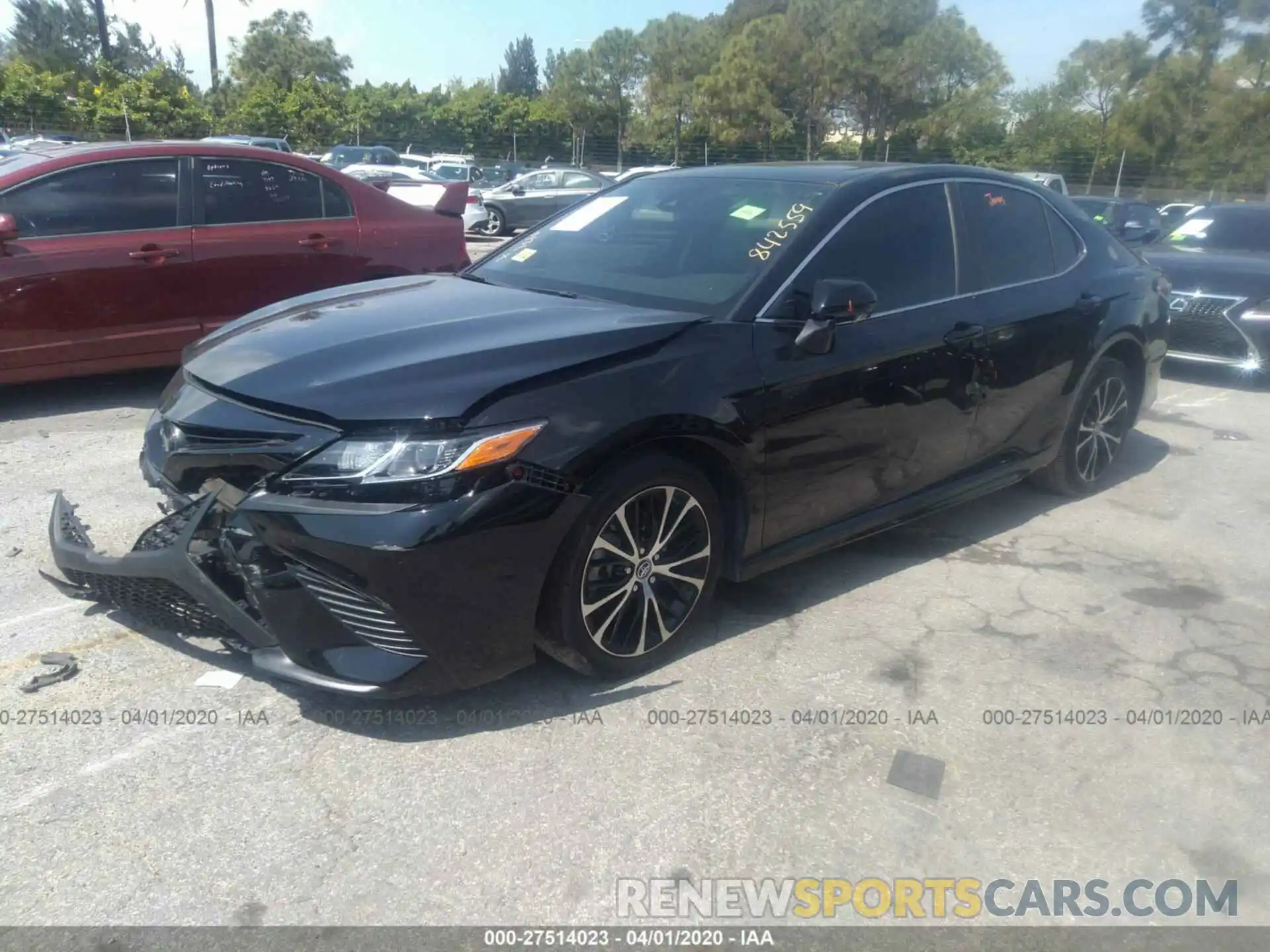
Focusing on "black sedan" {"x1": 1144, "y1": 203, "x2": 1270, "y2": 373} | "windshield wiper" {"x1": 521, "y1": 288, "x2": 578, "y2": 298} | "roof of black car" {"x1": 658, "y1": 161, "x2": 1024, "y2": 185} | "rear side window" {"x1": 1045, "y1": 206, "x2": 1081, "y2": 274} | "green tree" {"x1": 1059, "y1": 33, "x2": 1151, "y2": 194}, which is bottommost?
"black sedan" {"x1": 1144, "y1": 203, "x2": 1270, "y2": 373}

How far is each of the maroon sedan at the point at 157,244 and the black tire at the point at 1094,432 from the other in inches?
180

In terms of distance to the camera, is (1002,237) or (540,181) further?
(540,181)

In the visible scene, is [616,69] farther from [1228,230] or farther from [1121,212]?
[1228,230]

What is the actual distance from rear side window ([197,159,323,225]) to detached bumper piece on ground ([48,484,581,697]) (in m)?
4.14

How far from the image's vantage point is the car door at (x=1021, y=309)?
4.38 m

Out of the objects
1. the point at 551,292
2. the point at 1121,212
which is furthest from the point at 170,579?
the point at 1121,212

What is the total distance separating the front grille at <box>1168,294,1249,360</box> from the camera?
8.04 meters

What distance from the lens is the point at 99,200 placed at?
6074 millimetres

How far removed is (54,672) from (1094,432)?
4.75 meters

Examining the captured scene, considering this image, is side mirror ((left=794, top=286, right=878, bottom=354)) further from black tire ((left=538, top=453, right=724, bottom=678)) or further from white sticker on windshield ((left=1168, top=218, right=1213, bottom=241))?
white sticker on windshield ((left=1168, top=218, right=1213, bottom=241))

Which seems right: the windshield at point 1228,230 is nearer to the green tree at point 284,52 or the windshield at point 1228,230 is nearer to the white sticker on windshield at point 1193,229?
the white sticker on windshield at point 1193,229

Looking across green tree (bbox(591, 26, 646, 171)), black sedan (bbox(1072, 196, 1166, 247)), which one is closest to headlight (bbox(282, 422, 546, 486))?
black sedan (bbox(1072, 196, 1166, 247))

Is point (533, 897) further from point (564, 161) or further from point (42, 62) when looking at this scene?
point (42, 62)

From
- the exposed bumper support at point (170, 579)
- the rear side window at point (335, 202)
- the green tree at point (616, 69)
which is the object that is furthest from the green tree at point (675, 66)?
the exposed bumper support at point (170, 579)
